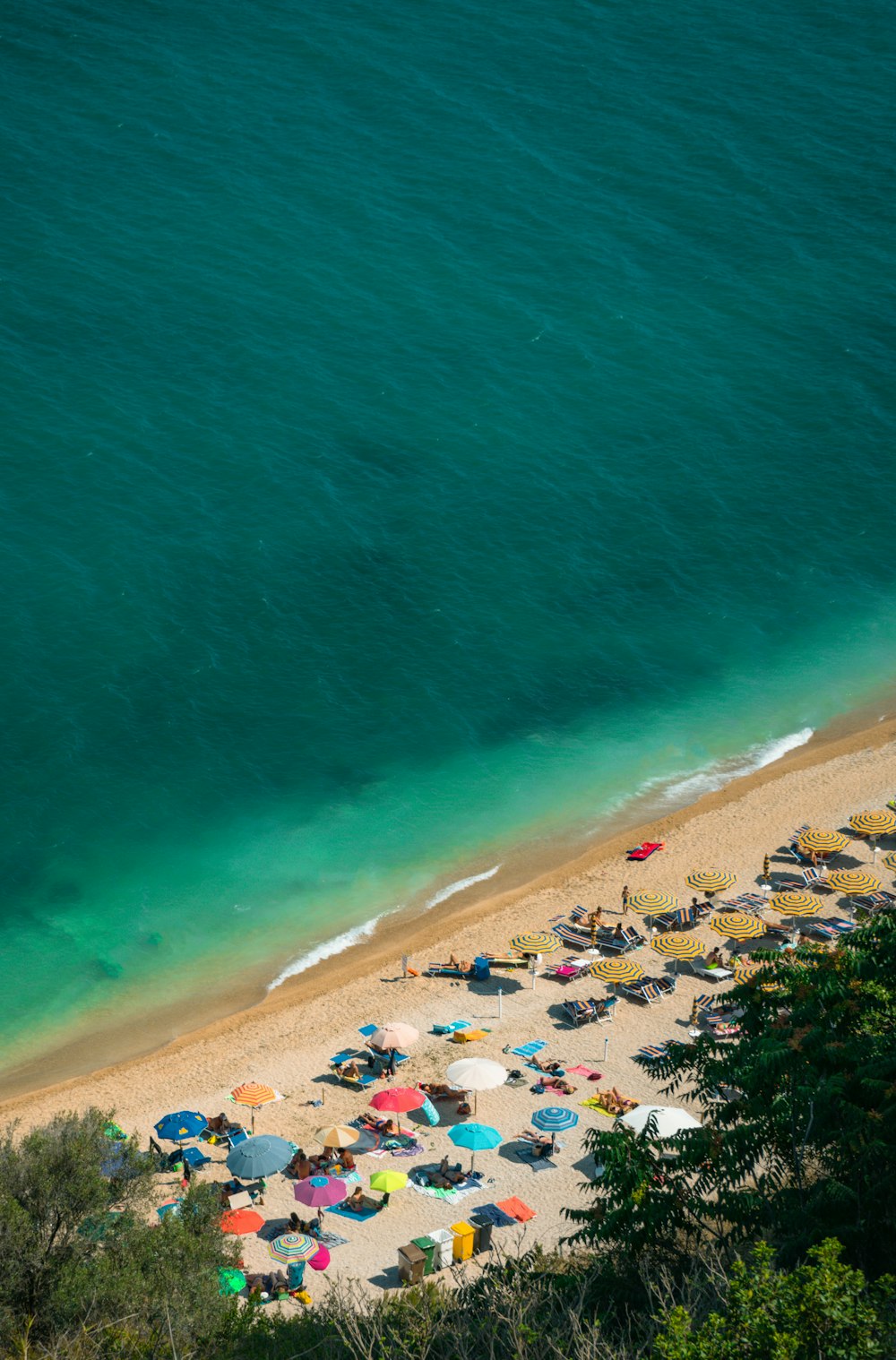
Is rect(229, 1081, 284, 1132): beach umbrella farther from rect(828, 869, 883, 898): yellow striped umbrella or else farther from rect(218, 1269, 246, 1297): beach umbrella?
rect(828, 869, 883, 898): yellow striped umbrella

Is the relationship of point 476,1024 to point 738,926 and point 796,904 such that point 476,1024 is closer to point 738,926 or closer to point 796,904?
point 738,926

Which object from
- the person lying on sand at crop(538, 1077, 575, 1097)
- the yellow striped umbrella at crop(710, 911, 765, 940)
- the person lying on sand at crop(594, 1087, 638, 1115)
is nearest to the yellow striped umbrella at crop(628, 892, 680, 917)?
the yellow striped umbrella at crop(710, 911, 765, 940)

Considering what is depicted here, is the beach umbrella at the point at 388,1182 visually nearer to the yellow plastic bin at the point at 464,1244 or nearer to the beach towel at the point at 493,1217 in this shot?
the beach towel at the point at 493,1217

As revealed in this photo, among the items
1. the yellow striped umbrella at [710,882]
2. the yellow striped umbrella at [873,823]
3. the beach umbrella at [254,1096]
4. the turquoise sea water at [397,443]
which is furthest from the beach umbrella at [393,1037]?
the yellow striped umbrella at [873,823]

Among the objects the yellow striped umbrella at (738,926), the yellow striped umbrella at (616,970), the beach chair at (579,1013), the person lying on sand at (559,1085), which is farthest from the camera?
the yellow striped umbrella at (738,926)

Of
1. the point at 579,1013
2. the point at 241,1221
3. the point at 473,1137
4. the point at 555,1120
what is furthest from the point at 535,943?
the point at 241,1221

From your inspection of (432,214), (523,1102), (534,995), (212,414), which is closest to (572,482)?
(212,414)

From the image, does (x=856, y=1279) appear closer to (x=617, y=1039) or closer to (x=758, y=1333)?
(x=758, y=1333)
